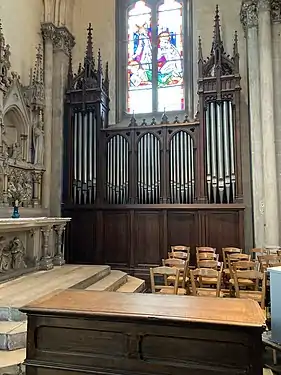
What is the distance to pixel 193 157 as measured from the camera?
822cm

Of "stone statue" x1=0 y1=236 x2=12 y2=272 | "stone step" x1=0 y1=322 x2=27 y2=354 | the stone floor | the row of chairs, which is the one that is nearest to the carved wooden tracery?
"stone statue" x1=0 y1=236 x2=12 y2=272

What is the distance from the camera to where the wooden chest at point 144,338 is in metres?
2.44

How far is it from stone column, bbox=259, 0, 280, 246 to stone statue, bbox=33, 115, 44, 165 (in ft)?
16.3

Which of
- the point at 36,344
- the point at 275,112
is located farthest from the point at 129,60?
the point at 36,344

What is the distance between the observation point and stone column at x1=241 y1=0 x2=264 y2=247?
25.6ft

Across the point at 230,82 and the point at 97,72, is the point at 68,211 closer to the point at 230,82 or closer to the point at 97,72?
the point at 97,72

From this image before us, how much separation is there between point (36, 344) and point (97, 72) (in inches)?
291

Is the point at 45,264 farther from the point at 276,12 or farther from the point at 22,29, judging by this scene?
the point at 276,12

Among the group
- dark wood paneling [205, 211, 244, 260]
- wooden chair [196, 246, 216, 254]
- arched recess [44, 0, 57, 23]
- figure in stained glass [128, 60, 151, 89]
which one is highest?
arched recess [44, 0, 57, 23]

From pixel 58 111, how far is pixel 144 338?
7.41m

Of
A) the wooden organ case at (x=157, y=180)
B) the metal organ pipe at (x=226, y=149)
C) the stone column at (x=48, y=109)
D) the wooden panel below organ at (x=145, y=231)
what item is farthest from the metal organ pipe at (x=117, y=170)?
the metal organ pipe at (x=226, y=149)

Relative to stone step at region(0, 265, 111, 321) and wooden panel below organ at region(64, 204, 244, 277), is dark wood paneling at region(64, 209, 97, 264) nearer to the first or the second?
wooden panel below organ at region(64, 204, 244, 277)

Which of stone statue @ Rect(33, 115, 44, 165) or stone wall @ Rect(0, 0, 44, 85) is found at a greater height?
stone wall @ Rect(0, 0, 44, 85)

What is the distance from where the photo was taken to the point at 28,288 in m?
4.99
